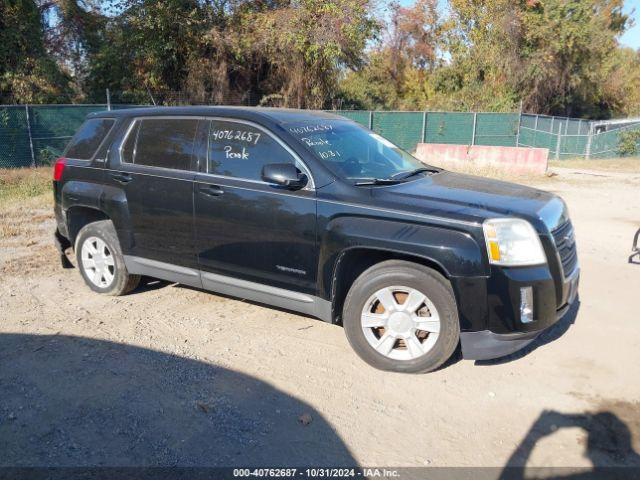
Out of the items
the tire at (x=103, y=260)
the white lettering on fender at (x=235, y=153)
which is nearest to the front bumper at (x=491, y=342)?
the white lettering on fender at (x=235, y=153)

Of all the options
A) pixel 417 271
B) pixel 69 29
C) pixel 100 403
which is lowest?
pixel 100 403

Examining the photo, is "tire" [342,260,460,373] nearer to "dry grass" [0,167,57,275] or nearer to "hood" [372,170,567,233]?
"hood" [372,170,567,233]

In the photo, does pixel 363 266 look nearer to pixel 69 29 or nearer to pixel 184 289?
pixel 184 289

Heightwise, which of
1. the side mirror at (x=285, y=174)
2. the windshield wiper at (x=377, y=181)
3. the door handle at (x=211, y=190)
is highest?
the side mirror at (x=285, y=174)

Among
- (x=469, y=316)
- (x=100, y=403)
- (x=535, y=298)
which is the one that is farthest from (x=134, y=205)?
(x=535, y=298)

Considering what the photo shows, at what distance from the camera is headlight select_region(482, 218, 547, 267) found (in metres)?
3.69

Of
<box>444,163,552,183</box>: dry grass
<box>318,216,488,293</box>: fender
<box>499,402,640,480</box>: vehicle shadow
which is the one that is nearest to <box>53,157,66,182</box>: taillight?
<box>318,216,488,293</box>: fender

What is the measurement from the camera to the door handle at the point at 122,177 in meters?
5.22

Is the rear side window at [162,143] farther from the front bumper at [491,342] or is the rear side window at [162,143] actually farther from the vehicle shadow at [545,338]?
the vehicle shadow at [545,338]

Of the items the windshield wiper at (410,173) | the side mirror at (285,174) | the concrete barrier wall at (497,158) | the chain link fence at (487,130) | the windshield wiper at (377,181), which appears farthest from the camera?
the chain link fence at (487,130)

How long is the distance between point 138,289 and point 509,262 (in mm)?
3835

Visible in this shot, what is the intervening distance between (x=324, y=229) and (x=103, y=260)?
2604 millimetres

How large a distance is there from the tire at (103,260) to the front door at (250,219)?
1.05 meters

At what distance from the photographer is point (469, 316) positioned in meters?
3.79
